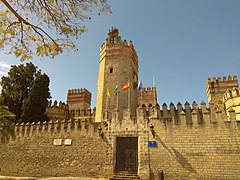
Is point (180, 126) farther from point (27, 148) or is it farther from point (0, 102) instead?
point (0, 102)

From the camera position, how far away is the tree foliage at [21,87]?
1889cm

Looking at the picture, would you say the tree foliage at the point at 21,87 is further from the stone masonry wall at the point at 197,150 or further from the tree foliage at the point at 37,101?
the stone masonry wall at the point at 197,150

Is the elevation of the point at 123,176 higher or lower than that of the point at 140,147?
lower

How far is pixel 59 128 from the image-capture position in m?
13.8

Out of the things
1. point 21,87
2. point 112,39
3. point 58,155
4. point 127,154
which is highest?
point 112,39

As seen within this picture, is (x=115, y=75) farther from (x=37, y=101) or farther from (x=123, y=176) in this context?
(x=123, y=176)

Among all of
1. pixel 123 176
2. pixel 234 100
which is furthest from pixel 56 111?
pixel 234 100

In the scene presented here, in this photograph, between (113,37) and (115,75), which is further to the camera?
(113,37)

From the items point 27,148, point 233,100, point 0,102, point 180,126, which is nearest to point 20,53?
point 27,148

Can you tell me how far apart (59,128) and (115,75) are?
8439mm

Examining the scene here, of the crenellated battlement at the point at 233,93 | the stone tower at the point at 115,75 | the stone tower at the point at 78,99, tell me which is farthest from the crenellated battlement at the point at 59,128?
the stone tower at the point at 78,99

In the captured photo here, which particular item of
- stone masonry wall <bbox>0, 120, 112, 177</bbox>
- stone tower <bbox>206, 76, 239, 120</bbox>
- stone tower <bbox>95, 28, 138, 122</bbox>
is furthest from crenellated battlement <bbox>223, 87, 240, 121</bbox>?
stone masonry wall <bbox>0, 120, 112, 177</bbox>

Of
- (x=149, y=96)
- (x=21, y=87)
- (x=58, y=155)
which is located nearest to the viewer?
(x=58, y=155)

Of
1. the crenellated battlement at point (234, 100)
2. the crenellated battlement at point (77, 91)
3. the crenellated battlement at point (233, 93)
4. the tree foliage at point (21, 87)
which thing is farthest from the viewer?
the crenellated battlement at point (77, 91)
